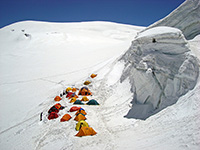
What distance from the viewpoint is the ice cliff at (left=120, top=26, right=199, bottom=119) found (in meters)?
7.84

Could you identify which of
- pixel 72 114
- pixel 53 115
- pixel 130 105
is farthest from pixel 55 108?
pixel 130 105

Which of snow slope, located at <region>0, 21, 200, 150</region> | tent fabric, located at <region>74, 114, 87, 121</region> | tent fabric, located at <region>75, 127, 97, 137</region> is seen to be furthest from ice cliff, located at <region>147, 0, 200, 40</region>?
tent fabric, located at <region>75, 127, 97, 137</region>

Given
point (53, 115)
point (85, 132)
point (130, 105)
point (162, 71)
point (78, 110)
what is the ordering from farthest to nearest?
point (53, 115)
point (78, 110)
point (130, 105)
point (162, 71)
point (85, 132)

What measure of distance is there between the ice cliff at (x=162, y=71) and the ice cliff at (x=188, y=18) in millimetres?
5288

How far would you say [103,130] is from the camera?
28.9 ft

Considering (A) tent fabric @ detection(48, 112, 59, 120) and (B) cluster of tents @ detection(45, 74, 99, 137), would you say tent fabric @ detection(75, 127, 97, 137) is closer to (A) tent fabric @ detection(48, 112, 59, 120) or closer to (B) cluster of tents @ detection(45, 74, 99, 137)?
(B) cluster of tents @ detection(45, 74, 99, 137)

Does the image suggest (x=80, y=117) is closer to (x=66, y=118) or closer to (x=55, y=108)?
(x=66, y=118)

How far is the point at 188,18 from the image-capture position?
42.8 ft

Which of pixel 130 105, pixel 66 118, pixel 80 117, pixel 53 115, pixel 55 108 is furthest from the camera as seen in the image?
pixel 55 108

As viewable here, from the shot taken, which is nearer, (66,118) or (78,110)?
(66,118)

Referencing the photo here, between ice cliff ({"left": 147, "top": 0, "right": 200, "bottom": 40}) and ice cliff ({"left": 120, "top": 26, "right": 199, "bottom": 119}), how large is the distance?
5288mm

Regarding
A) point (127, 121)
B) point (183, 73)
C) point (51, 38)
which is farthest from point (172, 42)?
point (51, 38)

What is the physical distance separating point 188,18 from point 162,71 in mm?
7304

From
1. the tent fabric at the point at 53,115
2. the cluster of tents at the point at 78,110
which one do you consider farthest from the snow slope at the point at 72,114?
the tent fabric at the point at 53,115
